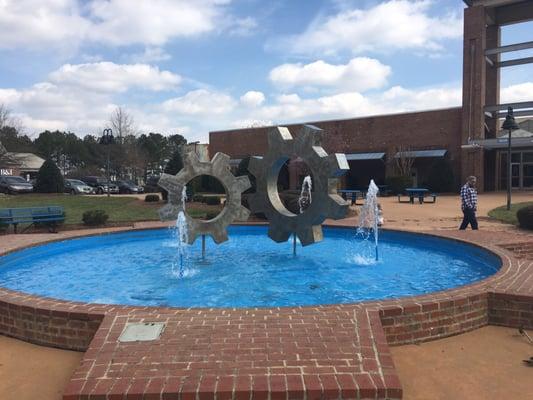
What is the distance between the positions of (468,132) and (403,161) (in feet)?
15.8

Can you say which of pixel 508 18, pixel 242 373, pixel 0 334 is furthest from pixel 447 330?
pixel 508 18

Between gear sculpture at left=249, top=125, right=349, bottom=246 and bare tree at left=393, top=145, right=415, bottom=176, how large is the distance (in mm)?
25166

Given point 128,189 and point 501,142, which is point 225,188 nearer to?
point 501,142

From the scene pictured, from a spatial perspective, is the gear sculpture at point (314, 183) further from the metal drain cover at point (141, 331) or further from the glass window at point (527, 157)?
the glass window at point (527, 157)

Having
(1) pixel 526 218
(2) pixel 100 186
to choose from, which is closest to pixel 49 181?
(2) pixel 100 186

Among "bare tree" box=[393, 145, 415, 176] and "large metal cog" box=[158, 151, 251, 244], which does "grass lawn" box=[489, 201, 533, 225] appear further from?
"bare tree" box=[393, 145, 415, 176]

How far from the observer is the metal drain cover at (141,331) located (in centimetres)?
454

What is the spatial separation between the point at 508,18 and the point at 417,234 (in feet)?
103

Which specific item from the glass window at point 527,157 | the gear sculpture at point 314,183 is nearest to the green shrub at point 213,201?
the gear sculpture at point 314,183

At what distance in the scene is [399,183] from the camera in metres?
31.0

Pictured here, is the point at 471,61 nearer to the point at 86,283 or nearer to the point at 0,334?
the point at 86,283

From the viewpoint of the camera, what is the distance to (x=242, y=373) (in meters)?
3.90

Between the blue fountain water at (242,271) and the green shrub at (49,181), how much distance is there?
2245 centimetres

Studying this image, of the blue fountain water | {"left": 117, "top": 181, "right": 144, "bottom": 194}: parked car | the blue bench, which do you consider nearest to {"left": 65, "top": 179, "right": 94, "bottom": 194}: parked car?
{"left": 117, "top": 181, "right": 144, "bottom": 194}: parked car
